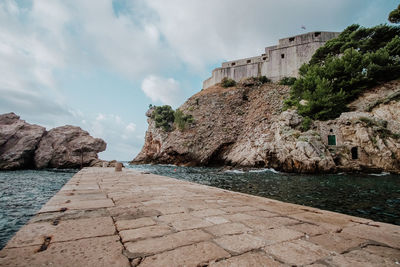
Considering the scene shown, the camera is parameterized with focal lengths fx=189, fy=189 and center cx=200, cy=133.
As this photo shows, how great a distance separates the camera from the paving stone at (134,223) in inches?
89.0

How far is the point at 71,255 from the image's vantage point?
156cm

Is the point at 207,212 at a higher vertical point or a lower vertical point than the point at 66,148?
lower

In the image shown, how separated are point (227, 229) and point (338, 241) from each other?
3.81 feet

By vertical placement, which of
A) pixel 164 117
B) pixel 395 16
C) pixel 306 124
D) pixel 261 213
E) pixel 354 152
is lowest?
pixel 261 213

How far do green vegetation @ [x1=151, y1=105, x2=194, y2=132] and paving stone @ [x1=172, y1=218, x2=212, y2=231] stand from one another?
32.9 m

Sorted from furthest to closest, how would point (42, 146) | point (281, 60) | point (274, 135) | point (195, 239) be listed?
1. point (281, 60)
2. point (42, 146)
3. point (274, 135)
4. point (195, 239)

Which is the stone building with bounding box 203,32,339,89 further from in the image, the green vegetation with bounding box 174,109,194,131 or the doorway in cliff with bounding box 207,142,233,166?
the doorway in cliff with bounding box 207,142,233,166

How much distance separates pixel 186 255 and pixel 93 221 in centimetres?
156

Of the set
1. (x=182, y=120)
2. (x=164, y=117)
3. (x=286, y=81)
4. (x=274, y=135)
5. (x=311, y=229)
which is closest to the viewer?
(x=311, y=229)

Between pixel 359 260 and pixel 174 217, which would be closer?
pixel 359 260

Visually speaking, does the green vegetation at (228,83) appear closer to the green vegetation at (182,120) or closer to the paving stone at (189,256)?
the green vegetation at (182,120)

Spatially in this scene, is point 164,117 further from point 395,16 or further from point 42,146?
point 395,16

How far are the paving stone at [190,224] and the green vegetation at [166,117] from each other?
32915 mm

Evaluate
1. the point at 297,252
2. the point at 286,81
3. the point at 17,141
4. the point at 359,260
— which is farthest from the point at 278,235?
the point at 286,81
